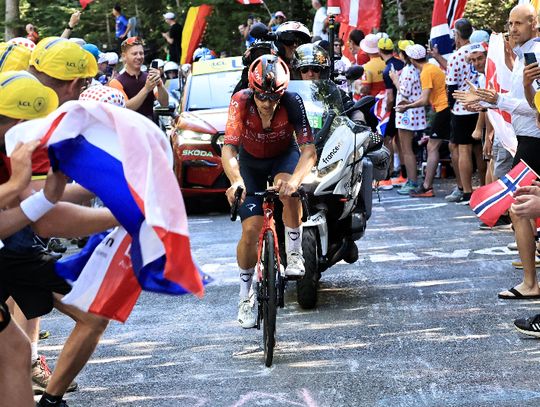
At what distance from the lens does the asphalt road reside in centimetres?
705

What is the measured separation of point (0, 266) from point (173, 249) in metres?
1.93

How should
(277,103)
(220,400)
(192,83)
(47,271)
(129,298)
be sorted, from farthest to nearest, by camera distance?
(192,83) → (277,103) → (220,400) → (47,271) → (129,298)

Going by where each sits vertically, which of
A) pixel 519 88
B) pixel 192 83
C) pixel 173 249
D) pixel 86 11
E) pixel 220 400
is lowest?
pixel 86 11

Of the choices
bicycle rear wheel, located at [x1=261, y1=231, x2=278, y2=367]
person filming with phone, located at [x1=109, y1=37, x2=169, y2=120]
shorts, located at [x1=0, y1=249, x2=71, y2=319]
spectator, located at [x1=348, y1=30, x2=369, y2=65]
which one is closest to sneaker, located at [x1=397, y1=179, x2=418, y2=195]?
spectator, located at [x1=348, y1=30, x2=369, y2=65]

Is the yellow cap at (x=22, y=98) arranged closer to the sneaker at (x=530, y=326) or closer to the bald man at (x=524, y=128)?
the sneaker at (x=530, y=326)

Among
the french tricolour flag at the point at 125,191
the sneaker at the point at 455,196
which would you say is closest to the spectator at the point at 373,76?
the sneaker at the point at 455,196

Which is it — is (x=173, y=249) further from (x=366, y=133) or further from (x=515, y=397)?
(x=366, y=133)

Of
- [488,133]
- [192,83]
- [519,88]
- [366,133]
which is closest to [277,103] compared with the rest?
[366,133]

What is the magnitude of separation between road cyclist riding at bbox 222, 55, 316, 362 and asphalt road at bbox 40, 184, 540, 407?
53 cm

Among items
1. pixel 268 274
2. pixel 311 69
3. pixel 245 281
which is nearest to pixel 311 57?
pixel 311 69

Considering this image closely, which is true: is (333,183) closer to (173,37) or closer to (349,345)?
(349,345)

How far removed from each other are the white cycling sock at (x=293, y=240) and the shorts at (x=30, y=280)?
283 centimetres

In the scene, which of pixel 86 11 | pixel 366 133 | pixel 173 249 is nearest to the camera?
pixel 173 249

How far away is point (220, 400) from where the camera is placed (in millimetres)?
6988
